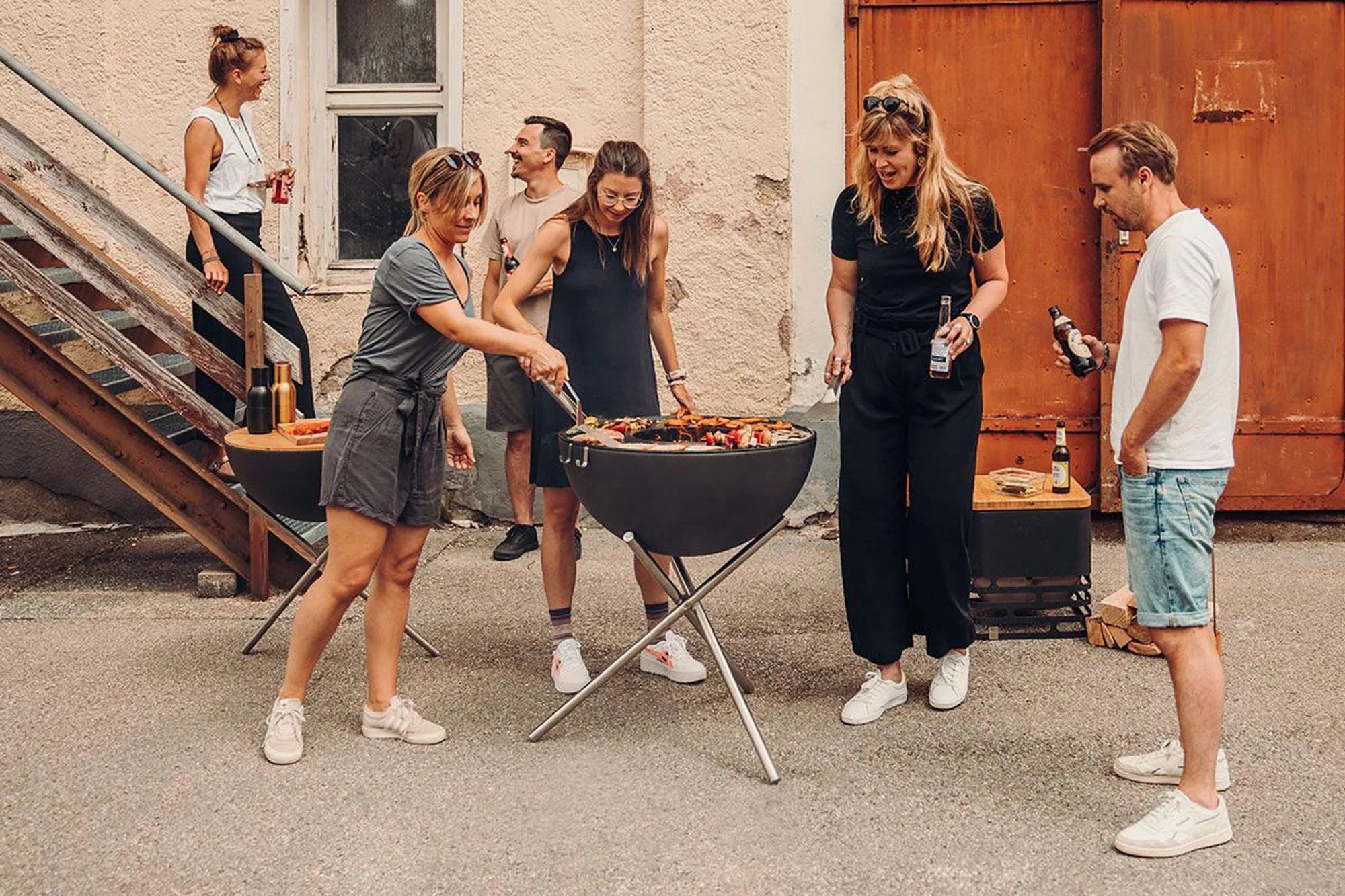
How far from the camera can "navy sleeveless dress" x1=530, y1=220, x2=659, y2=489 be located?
4.95 m

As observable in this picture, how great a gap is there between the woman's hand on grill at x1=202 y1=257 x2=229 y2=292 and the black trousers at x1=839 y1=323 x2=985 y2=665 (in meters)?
2.84

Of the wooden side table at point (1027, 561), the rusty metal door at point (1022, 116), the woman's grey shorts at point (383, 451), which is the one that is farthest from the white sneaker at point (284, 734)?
the rusty metal door at point (1022, 116)

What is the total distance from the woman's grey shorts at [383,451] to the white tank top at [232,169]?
2394 mm

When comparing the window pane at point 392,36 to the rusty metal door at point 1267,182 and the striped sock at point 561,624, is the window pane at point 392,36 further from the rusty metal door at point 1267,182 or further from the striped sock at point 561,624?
the striped sock at point 561,624

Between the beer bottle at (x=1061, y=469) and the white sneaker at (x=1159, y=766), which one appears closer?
the white sneaker at (x=1159, y=766)

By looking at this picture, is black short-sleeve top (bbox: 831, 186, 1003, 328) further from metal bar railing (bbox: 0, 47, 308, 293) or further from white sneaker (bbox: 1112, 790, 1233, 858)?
metal bar railing (bbox: 0, 47, 308, 293)

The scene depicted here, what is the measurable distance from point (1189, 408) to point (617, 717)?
200 cm

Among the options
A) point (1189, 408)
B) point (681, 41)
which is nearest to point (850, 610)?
point (1189, 408)

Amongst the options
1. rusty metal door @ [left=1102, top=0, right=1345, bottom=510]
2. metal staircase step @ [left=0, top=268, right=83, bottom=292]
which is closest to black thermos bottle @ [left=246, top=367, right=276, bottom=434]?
metal staircase step @ [left=0, top=268, right=83, bottom=292]

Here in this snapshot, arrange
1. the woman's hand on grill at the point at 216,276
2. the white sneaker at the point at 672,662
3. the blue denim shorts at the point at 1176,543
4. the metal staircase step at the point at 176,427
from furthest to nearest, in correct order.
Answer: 1. the metal staircase step at the point at 176,427
2. the woman's hand on grill at the point at 216,276
3. the white sneaker at the point at 672,662
4. the blue denim shorts at the point at 1176,543

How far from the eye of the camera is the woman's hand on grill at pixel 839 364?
470 centimetres

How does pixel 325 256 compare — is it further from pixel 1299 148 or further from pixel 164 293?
pixel 1299 148

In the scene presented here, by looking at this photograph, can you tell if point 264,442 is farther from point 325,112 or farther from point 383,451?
point 325,112

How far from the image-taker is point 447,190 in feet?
14.1
